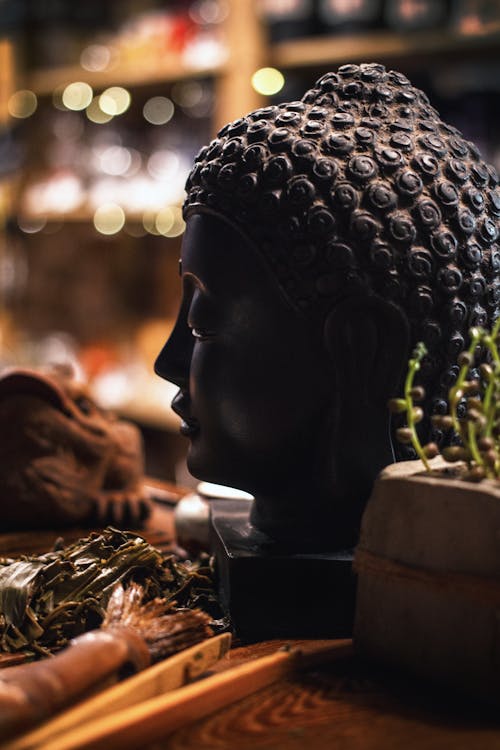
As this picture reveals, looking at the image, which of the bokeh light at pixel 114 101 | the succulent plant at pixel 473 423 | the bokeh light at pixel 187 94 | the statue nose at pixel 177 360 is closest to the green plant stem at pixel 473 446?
the succulent plant at pixel 473 423

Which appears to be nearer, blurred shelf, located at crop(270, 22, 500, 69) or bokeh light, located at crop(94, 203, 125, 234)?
blurred shelf, located at crop(270, 22, 500, 69)

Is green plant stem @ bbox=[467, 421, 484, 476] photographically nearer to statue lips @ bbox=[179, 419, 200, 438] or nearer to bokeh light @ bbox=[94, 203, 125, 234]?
statue lips @ bbox=[179, 419, 200, 438]

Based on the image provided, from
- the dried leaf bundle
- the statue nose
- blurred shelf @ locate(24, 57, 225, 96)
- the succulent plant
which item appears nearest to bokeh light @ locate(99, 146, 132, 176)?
blurred shelf @ locate(24, 57, 225, 96)

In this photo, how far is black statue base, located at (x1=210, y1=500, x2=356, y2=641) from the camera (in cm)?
113

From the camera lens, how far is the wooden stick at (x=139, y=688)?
0.77 m

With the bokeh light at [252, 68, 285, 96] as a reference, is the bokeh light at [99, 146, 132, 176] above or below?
below

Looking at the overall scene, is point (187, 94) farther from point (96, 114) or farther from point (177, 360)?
point (177, 360)

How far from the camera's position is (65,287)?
12.3ft

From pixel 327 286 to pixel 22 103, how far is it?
2.72 meters

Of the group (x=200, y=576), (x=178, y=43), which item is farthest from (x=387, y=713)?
(x=178, y=43)

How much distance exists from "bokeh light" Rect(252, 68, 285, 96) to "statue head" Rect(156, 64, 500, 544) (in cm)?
153

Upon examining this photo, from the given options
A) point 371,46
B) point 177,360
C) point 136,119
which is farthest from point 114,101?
point 177,360

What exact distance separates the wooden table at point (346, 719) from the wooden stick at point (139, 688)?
0.17 feet

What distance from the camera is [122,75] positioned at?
312 centimetres
